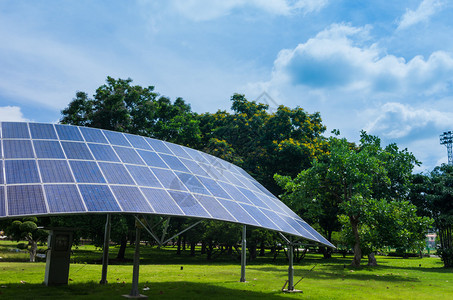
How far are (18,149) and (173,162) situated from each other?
5117 mm

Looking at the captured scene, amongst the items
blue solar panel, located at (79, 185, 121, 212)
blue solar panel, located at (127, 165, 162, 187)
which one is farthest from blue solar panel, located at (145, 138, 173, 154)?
blue solar panel, located at (79, 185, 121, 212)

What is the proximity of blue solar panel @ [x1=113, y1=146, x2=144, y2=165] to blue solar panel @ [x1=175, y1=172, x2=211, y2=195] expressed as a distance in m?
1.41

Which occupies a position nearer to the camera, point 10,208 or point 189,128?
point 10,208

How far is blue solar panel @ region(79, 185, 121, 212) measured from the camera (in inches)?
339

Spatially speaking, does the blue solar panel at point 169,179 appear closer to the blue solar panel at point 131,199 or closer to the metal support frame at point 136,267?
the blue solar panel at point 131,199

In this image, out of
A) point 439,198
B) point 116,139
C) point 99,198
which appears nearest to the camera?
point 99,198

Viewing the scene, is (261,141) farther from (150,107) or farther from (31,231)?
(31,231)

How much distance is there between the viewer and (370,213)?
2606cm

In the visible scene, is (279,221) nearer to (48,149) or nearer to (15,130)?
(48,149)

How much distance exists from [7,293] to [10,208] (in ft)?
22.7

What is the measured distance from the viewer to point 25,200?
26.4ft

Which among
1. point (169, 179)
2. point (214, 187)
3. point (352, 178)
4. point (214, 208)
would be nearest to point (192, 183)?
point (169, 179)

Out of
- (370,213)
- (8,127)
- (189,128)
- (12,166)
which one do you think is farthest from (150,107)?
(12,166)

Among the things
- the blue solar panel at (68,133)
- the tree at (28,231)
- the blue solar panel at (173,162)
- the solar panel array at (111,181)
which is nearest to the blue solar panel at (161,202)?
the solar panel array at (111,181)
